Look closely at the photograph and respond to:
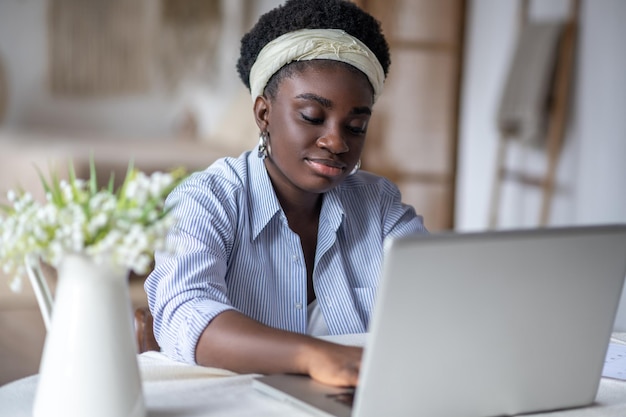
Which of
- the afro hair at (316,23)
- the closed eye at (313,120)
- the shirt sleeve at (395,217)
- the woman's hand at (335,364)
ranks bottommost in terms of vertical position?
the woman's hand at (335,364)

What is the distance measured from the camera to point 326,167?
1.47 metres

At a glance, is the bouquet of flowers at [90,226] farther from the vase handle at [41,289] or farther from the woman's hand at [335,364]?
the woman's hand at [335,364]

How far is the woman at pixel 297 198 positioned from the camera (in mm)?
1415

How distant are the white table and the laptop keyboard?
0.13ft

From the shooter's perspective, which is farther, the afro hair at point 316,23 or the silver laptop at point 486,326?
the afro hair at point 316,23

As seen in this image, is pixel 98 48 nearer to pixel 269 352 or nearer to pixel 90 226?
pixel 269 352

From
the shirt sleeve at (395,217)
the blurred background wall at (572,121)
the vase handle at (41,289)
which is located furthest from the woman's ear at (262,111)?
the blurred background wall at (572,121)

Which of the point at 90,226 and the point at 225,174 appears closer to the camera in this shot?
the point at 90,226

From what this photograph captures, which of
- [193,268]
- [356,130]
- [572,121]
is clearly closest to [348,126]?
[356,130]

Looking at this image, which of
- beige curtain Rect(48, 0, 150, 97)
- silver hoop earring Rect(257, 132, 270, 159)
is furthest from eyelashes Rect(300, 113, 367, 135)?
beige curtain Rect(48, 0, 150, 97)

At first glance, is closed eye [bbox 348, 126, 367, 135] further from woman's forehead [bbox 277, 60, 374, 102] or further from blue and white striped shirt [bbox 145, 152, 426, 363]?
blue and white striped shirt [bbox 145, 152, 426, 363]

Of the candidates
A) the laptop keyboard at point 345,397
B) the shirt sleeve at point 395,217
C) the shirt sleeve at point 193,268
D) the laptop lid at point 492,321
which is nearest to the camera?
the laptop lid at point 492,321

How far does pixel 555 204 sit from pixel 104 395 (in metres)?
3.39

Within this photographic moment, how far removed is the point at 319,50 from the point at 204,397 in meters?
0.67
